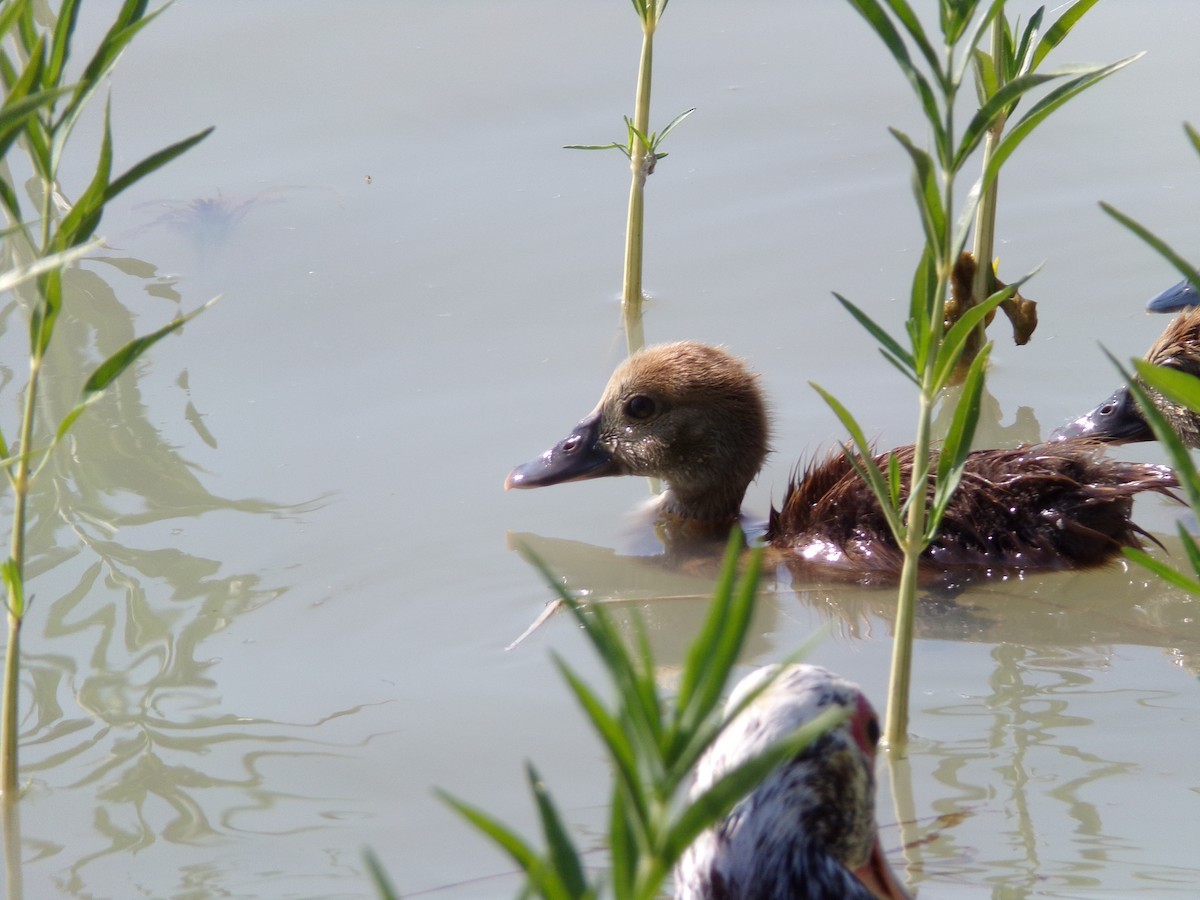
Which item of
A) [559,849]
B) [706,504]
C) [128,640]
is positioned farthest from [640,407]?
[559,849]

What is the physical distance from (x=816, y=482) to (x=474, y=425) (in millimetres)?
1251

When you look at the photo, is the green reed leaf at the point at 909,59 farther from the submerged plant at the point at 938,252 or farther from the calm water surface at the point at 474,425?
the calm water surface at the point at 474,425

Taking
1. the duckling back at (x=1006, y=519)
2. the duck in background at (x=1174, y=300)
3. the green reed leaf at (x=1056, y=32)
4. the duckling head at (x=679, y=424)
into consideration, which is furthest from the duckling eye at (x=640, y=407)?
the duck in background at (x=1174, y=300)

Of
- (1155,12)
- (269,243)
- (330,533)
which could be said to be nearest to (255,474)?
(330,533)

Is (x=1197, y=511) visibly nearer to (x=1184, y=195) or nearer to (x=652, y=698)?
(x=652, y=698)

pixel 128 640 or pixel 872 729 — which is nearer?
pixel 872 729

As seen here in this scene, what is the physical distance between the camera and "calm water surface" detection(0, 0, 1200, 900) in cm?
376

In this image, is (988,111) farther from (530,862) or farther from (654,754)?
(530,862)

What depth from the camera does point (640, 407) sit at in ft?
17.7

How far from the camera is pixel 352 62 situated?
7.86 meters

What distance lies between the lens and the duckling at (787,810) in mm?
2805

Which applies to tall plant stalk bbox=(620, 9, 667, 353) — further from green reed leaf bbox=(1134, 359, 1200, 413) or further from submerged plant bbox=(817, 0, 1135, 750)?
green reed leaf bbox=(1134, 359, 1200, 413)

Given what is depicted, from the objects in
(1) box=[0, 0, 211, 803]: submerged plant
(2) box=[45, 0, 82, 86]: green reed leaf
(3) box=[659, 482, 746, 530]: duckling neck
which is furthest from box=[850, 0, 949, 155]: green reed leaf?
(3) box=[659, 482, 746, 530]: duckling neck

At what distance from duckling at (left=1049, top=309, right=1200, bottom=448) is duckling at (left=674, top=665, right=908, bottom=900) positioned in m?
2.62
